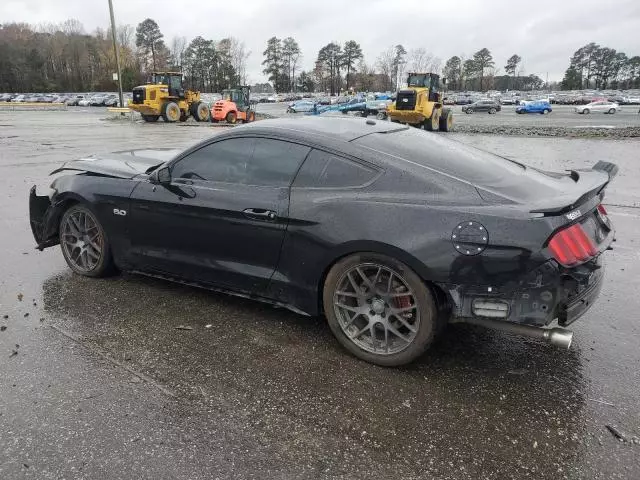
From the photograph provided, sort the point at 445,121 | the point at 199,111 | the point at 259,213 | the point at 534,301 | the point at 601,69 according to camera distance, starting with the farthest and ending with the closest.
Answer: the point at 601,69
the point at 199,111
the point at 445,121
the point at 259,213
the point at 534,301

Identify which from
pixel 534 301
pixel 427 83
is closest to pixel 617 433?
pixel 534 301

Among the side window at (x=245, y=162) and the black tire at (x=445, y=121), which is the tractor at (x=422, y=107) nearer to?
the black tire at (x=445, y=121)

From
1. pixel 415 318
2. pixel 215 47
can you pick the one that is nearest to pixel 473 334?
pixel 415 318

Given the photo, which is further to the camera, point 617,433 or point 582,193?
point 582,193

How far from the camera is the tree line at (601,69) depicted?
4473 inches

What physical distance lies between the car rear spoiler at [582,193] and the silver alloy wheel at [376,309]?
0.90 meters

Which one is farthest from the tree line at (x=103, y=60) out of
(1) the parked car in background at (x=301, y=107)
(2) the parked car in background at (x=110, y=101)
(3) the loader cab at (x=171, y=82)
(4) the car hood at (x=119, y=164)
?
(4) the car hood at (x=119, y=164)

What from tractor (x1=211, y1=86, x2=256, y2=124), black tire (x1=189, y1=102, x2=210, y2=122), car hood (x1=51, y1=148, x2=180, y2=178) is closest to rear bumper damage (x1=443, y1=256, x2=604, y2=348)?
car hood (x1=51, y1=148, x2=180, y2=178)

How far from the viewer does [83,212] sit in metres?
4.61

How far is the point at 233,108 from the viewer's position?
30516 millimetres

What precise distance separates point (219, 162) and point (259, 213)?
0.63 m

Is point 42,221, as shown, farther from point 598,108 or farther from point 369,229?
point 598,108

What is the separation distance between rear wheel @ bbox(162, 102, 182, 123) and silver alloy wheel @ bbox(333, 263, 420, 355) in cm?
2916

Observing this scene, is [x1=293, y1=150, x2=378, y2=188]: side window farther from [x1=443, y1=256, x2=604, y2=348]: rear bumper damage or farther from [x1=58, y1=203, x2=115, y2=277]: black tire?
[x1=58, y1=203, x2=115, y2=277]: black tire
